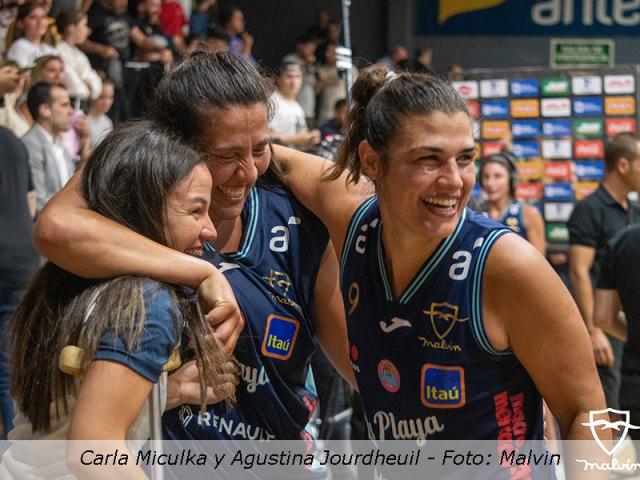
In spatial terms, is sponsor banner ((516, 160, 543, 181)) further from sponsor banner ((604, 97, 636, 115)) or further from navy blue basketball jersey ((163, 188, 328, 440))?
navy blue basketball jersey ((163, 188, 328, 440))

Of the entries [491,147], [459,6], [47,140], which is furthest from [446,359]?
[459,6]

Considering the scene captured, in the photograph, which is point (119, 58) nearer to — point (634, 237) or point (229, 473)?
point (634, 237)

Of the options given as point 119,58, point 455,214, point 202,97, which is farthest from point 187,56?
point 119,58

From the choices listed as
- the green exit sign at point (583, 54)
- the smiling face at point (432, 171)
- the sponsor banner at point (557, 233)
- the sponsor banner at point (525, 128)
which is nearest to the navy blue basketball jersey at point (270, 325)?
the smiling face at point (432, 171)

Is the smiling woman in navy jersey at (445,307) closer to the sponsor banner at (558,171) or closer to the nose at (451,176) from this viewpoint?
the nose at (451,176)

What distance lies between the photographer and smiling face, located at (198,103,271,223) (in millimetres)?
2383

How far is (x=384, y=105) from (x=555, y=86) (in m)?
8.00

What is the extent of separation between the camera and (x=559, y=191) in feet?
32.7

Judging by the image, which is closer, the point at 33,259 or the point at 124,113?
the point at 33,259

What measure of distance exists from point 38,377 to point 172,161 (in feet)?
1.69

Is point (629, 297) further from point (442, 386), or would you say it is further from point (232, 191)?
point (232, 191)

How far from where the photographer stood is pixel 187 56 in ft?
8.61

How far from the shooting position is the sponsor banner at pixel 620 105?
32.1 feet

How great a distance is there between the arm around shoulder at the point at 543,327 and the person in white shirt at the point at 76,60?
311 inches
